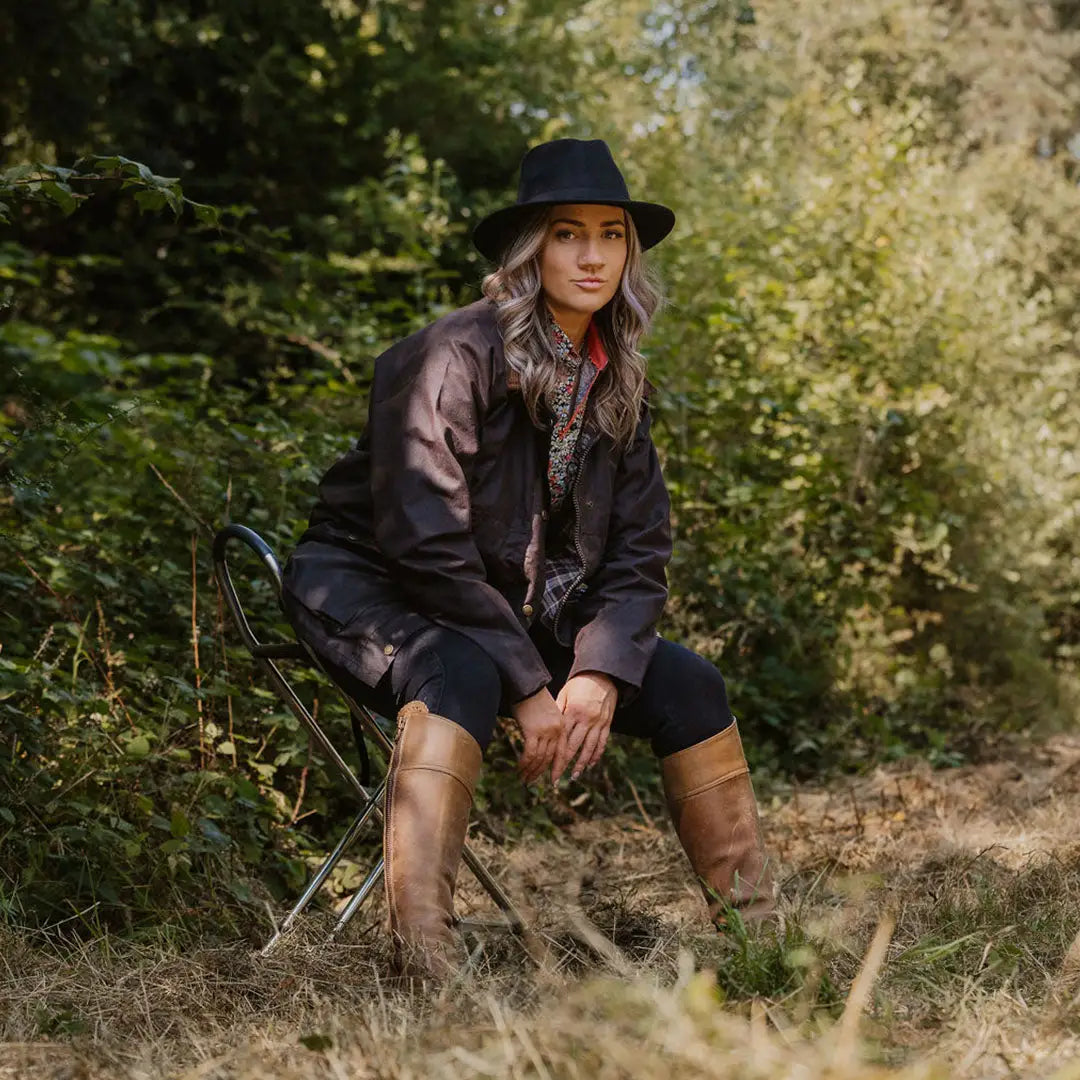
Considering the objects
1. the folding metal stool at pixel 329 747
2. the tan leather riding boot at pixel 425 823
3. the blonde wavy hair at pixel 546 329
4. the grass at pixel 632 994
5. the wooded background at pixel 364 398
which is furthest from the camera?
the wooded background at pixel 364 398

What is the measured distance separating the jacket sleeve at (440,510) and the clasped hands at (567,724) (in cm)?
5

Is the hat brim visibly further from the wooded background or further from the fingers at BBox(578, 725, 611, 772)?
the fingers at BBox(578, 725, 611, 772)

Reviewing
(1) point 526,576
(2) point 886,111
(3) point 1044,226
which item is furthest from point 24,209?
(3) point 1044,226

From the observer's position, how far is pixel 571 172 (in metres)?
2.83

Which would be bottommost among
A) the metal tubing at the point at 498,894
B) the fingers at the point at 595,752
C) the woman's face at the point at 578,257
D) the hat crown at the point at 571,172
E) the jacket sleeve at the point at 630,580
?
the metal tubing at the point at 498,894

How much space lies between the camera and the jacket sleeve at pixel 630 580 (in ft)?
8.77

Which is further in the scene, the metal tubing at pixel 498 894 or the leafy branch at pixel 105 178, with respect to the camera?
the metal tubing at pixel 498 894

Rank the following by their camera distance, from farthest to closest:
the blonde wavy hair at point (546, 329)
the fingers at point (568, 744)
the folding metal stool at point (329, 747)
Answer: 1. the blonde wavy hair at point (546, 329)
2. the folding metal stool at point (329, 747)
3. the fingers at point (568, 744)

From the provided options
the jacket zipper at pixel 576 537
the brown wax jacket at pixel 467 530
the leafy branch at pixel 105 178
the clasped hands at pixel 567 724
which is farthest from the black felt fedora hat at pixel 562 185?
the clasped hands at pixel 567 724

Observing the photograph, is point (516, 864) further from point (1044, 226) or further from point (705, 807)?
point (1044, 226)

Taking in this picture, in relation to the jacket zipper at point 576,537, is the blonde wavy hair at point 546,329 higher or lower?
higher

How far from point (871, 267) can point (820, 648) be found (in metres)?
2.19

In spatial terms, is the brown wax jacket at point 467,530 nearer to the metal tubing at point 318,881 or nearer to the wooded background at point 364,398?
the metal tubing at point 318,881

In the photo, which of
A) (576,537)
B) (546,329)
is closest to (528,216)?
(546,329)
